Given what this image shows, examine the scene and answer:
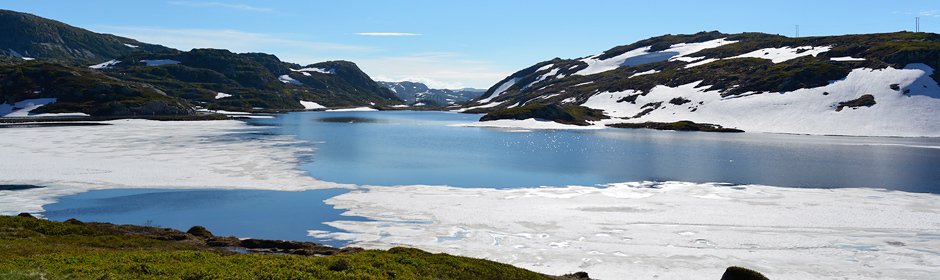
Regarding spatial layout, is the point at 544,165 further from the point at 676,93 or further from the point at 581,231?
the point at 676,93

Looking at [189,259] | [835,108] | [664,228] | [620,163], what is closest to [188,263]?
[189,259]

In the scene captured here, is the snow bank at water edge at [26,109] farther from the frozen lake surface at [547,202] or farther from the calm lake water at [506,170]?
the calm lake water at [506,170]

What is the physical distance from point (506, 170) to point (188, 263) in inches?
1832

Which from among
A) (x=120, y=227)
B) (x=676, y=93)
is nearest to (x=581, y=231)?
(x=120, y=227)

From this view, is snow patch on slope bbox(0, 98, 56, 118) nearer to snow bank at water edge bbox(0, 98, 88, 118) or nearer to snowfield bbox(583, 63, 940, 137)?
snow bank at water edge bbox(0, 98, 88, 118)

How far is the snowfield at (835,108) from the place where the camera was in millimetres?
132500

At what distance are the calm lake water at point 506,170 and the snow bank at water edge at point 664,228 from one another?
174 inches

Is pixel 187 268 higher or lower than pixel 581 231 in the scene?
higher

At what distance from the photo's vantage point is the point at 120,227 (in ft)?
104

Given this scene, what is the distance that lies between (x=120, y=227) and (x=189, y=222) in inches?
223

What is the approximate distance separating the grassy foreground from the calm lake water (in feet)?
28.0

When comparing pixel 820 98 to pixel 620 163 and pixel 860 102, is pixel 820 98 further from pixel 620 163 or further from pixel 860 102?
pixel 620 163

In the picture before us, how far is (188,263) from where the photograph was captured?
1991 cm

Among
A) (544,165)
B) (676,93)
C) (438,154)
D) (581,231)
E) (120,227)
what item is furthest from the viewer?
(676,93)
